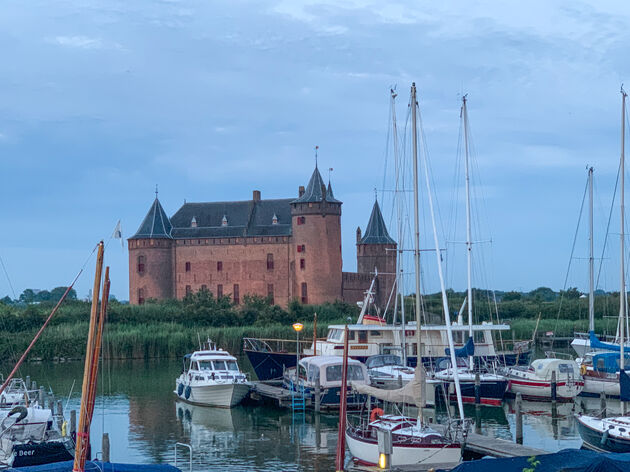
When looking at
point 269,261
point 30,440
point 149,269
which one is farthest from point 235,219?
point 30,440

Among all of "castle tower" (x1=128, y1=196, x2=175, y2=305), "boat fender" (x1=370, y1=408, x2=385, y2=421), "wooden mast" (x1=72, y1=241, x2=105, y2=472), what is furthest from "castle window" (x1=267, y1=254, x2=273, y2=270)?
"wooden mast" (x1=72, y1=241, x2=105, y2=472)

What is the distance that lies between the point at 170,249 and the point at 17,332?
87.6 ft

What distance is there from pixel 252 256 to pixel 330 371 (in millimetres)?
52619

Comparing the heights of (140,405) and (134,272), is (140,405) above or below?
below

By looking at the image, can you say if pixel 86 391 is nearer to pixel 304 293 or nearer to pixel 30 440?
pixel 30 440

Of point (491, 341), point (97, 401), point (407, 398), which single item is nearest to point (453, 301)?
→ point (491, 341)

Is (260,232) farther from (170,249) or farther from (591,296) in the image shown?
(591,296)

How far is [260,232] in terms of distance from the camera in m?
84.4

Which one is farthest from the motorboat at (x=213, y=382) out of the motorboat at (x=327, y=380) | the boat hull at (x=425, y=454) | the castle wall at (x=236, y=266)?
the castle wall at (x=236, y=266)

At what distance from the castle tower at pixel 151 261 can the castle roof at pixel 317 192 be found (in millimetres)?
12733

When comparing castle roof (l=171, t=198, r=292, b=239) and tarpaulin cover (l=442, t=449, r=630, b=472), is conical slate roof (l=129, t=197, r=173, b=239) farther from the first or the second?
tarpaulin cover (l=442, t=449, r=630, b=472)

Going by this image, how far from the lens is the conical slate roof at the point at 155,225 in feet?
277

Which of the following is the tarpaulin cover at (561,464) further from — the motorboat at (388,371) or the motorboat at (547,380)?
the motorboat at (547,380)

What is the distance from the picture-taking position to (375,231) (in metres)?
83.9
